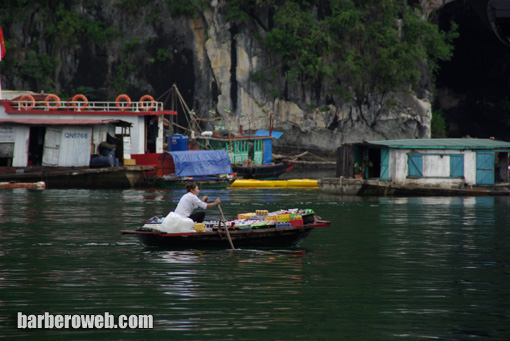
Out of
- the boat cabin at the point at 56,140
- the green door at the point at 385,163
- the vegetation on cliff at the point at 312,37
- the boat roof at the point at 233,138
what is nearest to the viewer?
the green door at the point at 385,163

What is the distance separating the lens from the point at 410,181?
30.5 meters

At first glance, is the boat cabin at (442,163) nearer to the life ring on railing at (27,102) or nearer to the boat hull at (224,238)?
the boat hull at (224,238)

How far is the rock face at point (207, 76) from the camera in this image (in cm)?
5603

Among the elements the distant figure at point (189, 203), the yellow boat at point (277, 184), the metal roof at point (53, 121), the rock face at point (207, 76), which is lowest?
the yellow boat at point (277, 184)

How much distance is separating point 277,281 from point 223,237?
321 cm

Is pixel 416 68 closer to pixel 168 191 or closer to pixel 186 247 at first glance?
pixel 168 191

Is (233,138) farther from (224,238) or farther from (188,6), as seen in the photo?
(224,238)

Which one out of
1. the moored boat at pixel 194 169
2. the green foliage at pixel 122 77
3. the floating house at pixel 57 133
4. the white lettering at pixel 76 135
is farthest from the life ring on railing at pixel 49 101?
the green foliage at pixel 122 77

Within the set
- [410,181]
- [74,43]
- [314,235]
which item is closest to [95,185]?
[410,181]

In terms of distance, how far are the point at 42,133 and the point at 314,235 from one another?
70.0 ft

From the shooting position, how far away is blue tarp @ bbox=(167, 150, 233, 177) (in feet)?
116

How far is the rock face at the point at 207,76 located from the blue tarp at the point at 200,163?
18.8 metres

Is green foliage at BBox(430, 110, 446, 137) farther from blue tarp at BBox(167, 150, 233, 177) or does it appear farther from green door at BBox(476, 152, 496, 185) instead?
green door at BBox(476, 152, 496, 185)

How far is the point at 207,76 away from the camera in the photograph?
5681 cm
